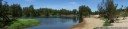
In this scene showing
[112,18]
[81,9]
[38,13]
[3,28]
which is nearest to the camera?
[3,28]

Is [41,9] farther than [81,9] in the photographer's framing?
Yes

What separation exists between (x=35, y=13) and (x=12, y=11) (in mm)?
89275

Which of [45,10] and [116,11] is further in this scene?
[45,10]

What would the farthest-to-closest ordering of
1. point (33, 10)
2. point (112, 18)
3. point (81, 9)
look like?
point (33, 10), point (81, 9), point (112, 18)

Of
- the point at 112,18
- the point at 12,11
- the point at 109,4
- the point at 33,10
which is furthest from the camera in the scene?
the point at 33,10

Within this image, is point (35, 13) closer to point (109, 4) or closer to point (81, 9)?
point (81, 9)

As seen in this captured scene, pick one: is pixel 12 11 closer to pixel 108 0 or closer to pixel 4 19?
pixel 4 19

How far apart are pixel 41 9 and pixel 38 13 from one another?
19.2ft

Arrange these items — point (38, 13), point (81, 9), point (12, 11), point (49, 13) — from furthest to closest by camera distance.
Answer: point (49, 13) → point (38, 13) → point (81, 9) → point (12, 11)

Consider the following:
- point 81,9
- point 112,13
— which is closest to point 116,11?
point 112,13

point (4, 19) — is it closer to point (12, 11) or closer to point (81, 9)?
point (12, 11)

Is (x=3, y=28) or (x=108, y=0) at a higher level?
(x=108, y=0)

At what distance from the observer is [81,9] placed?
5802 inches

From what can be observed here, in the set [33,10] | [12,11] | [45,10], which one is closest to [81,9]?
[33,10]
